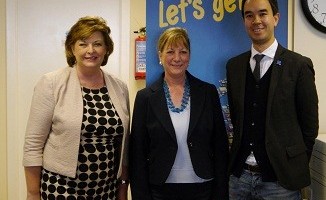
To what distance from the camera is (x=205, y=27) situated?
2141 millimetres

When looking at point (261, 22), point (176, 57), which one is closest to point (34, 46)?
point (176, 57)

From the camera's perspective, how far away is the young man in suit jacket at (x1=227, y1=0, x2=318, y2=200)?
61.2 inches

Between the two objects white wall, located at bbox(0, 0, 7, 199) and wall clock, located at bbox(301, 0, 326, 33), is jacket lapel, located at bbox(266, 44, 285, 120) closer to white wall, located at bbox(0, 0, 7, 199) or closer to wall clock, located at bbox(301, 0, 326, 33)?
wall clock, located at bbox(301, 0, 326, 33)

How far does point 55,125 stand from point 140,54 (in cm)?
104

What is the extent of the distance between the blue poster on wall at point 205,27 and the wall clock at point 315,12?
17 cm

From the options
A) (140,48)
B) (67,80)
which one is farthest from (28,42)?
(67,80)

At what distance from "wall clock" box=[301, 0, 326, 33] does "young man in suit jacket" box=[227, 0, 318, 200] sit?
2.13ft

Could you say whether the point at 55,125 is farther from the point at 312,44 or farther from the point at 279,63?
the point at 312,44

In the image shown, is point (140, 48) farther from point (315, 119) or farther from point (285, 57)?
point (315, 119)

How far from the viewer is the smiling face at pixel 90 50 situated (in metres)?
1.64

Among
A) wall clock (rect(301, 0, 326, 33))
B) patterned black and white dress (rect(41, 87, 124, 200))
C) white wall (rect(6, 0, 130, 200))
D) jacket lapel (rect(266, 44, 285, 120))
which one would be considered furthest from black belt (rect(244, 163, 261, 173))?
white wall (rect(6, 0, 130, 200))

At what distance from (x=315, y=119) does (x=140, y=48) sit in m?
1.34

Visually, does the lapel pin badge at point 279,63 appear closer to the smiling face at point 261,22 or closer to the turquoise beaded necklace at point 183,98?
the smiling face at point 261,22

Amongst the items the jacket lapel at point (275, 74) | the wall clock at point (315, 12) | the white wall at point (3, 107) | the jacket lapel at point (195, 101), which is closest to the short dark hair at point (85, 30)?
the jacket lapel at point (195, 101)
